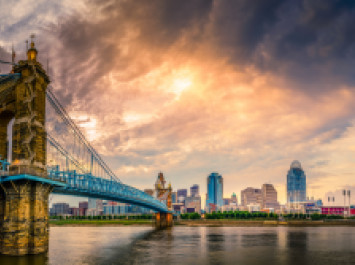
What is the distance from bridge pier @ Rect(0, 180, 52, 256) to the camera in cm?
4434

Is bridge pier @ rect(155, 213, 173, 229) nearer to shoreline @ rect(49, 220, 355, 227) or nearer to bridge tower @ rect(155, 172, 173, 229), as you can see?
bridge tower @ rect(155, 172, 173, 229)

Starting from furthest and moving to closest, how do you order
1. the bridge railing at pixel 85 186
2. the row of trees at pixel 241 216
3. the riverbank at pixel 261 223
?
the row of trees at pixel 241 216, the riverbank at pixel 261 223, the bridge railing at pixel 85 186

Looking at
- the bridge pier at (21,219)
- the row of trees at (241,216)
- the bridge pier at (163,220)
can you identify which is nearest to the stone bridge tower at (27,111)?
the bridge pier at (21,219)

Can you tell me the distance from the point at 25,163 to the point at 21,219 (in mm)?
6773

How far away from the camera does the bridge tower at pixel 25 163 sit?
4471 centimetres

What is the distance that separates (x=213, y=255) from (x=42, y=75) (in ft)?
112

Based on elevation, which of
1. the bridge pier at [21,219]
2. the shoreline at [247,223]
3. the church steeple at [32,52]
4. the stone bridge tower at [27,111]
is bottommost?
the shoreline at [247,223]

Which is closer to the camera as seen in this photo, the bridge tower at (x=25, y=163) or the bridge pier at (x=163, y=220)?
the bridge tower at (x=25, y=163)

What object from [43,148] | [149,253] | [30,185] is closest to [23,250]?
[30,185]

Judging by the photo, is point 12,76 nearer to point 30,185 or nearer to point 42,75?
point 42,75

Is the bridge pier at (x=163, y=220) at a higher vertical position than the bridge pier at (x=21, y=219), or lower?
lower

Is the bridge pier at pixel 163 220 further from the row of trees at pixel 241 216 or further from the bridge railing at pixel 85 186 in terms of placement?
the bridge railing at pixel 85 186

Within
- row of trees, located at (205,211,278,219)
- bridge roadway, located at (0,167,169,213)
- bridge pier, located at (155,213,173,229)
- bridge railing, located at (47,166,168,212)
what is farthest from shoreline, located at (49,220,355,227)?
bridge roadway, located at (0,167,169,213)

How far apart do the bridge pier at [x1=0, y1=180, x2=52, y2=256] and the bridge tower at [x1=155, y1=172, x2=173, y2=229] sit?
3559 inches
